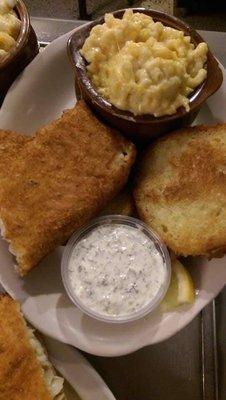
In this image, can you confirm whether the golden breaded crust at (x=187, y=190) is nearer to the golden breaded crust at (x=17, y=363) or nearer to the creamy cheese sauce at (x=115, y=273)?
the creamy cheese sauce at (x=115, y=273)

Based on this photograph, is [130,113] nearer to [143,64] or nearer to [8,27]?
[143,64]

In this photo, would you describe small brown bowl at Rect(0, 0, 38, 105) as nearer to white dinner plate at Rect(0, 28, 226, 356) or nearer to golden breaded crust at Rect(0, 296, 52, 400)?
white dinner plate at Rect(0, 28, 226, 356)

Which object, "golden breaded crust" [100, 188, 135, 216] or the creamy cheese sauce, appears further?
"golden breaded crust" [100, 188, 135, 216]

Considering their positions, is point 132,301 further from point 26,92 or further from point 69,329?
point 26,92

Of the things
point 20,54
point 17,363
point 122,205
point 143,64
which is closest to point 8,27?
point 20,54

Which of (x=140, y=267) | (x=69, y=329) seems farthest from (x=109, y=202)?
(x=69, y=329)

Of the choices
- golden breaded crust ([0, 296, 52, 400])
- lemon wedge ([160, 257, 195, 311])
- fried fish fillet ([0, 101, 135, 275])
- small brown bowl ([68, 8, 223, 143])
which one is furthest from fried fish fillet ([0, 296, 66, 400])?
small brown bowl ([68, 8, 223, 143])
